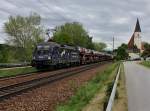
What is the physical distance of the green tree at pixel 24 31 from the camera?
91750mm

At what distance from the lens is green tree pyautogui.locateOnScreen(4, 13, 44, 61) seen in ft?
301

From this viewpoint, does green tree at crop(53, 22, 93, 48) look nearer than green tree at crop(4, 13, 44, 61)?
No

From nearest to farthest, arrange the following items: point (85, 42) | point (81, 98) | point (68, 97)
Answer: point (81, 98) → point (68, 97) → point (85, 42)

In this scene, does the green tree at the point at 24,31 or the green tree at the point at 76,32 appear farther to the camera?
the green tree at the point at 76,32

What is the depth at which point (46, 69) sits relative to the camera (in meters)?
42.9

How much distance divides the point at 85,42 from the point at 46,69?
85830mm

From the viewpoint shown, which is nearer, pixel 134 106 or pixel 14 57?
pixel 134 106

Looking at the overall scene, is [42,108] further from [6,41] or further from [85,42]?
[85,42]

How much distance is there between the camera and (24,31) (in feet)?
310

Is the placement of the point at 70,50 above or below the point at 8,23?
below

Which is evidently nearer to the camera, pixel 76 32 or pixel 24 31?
pixel 24 31

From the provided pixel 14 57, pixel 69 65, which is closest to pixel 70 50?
pixel 69 65

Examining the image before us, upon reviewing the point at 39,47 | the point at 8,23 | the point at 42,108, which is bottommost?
the point at 42,108

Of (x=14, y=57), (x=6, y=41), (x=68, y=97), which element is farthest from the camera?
(x=6, y=41)
